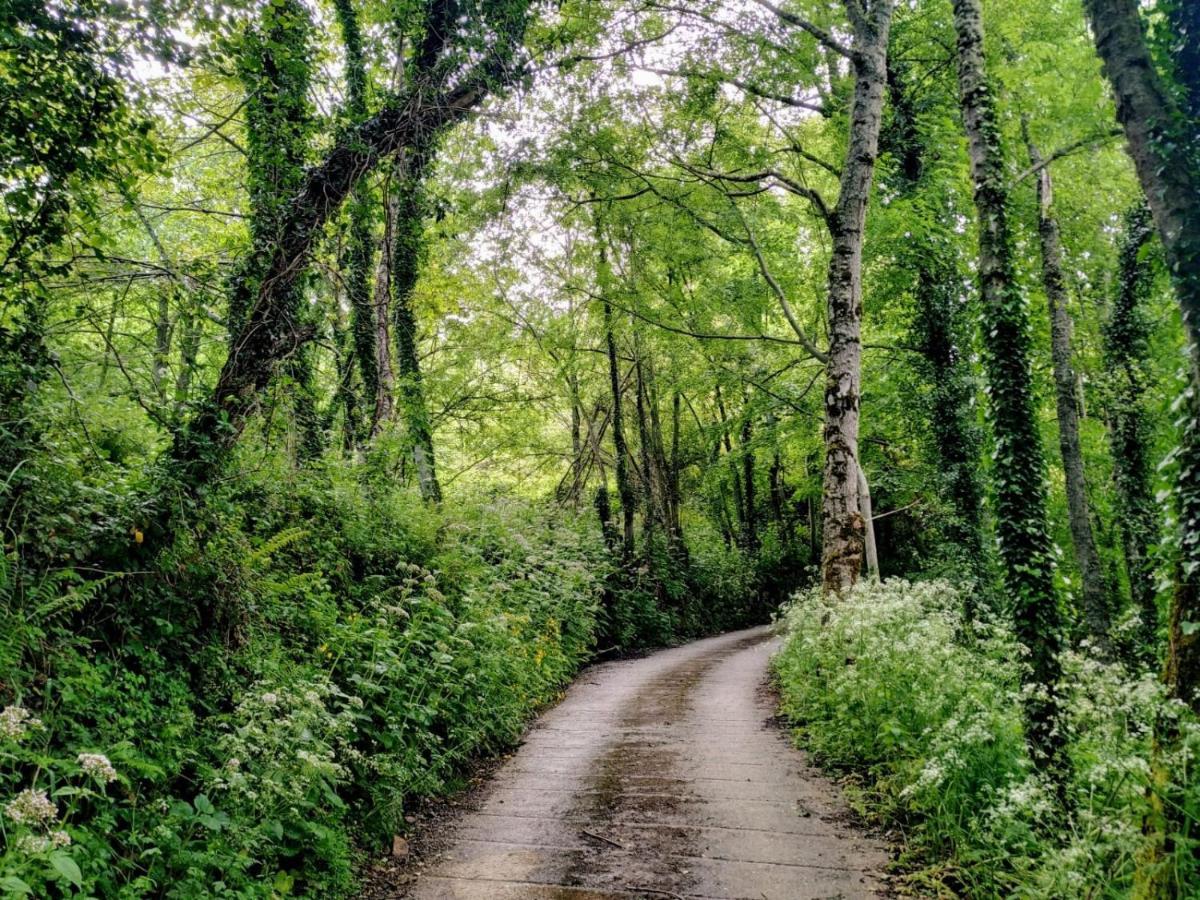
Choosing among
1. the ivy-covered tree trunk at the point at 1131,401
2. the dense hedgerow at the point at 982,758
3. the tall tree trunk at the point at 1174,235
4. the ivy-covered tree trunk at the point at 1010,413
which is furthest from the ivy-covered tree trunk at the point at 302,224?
the ivy-covered tree trunk at the point at 1131,401

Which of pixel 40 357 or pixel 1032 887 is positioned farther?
pixel 40 357

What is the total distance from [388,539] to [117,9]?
Result: 5.59 m

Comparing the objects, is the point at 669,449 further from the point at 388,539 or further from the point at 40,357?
the point at 40,357

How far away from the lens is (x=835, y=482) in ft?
34.1

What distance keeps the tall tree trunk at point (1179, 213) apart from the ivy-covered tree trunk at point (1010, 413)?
195 centimetres

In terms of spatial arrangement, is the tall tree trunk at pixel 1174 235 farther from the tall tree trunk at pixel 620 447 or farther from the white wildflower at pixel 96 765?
the tall tree trunk at pixel 620 447

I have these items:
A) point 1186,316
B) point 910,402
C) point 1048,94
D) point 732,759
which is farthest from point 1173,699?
point 910,402

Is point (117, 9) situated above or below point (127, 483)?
above

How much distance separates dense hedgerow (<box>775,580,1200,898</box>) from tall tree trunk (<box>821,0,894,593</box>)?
206cm

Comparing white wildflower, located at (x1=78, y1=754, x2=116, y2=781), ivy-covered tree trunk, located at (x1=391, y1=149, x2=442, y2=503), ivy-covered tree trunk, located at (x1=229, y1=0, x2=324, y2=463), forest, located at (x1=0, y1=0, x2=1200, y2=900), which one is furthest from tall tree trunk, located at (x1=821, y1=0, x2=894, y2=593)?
white wildflower, located at (x1=78, y1=754, x2=116, y2=781)

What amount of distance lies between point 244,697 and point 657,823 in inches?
128

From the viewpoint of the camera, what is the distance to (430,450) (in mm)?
14945

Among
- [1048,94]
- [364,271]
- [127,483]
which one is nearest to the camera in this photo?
[127,483]

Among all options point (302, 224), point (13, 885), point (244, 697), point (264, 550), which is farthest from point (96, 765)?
point (302, 224)
